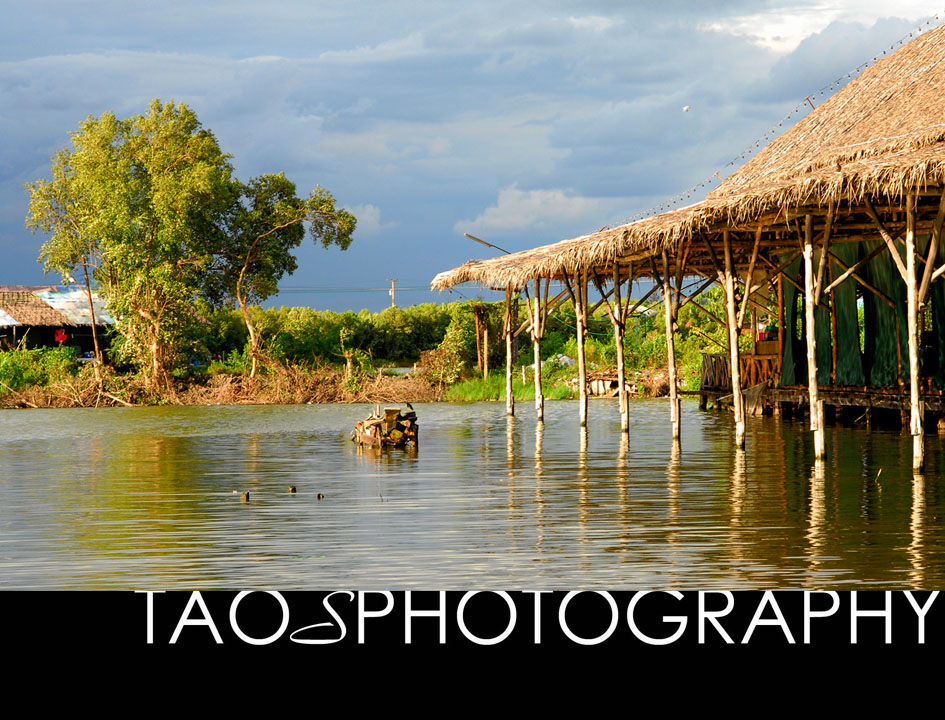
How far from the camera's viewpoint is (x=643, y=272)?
23562 millimetres

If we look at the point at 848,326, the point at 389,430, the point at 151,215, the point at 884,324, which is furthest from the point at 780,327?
the point at 151,215

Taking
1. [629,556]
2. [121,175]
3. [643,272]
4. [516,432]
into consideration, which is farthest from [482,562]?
[121,175]

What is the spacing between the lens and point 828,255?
19016 mm

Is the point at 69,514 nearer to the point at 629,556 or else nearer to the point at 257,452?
the point at 629,556

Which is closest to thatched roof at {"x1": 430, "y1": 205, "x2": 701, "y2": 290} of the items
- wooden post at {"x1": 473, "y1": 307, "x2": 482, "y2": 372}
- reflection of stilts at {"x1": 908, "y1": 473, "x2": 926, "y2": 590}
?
reflection of stilts at {"x1": 908, "y1": 473, "x2": 926, "y2": 590}

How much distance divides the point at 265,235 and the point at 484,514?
31.2 m

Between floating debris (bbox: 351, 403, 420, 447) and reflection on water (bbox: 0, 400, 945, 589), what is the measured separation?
0.44 metres

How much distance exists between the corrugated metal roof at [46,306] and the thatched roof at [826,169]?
73.7ft

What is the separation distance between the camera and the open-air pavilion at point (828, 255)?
13102 mm

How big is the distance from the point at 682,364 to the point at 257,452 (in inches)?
768

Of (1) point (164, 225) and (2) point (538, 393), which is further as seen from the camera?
(1) point (164, 225)

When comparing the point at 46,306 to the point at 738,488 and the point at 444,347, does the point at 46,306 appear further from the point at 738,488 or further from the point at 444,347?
the point at 738,488

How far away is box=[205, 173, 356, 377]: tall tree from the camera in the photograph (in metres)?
40.7

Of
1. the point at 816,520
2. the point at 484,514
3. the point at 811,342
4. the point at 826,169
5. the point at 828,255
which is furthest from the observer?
the point at 828,255
